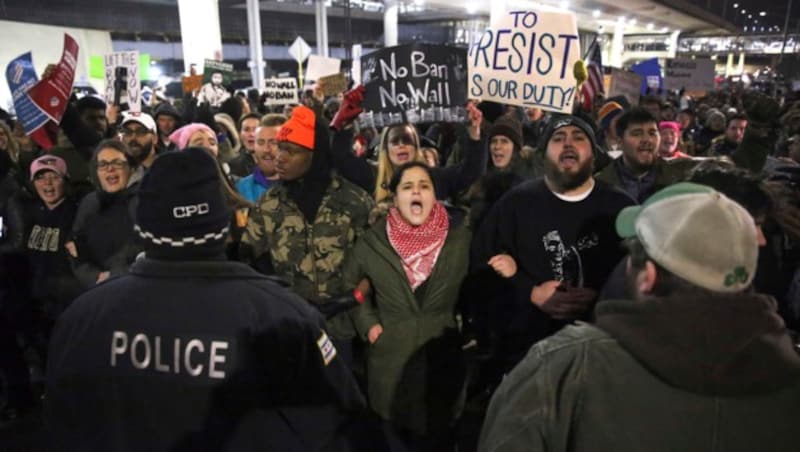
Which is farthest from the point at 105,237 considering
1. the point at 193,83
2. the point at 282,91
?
the point at 193,83

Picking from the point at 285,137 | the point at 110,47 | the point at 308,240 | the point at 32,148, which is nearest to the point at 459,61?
the point at 285,137

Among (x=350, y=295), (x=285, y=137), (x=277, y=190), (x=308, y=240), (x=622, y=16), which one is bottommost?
(x=350, y=295)

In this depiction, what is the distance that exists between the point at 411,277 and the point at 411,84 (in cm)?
182

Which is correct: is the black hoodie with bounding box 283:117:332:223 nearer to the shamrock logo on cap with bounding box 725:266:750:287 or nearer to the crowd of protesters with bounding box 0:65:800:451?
the crowd of protesters with bounding box 0:65:800:451

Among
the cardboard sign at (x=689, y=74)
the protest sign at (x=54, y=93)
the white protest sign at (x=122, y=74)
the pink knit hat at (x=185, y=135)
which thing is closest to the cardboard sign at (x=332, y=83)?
the white protest sign at (x=122, y=74)

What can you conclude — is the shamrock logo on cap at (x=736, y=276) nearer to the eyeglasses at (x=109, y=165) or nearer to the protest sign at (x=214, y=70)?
the eyeglasses at (x=109, y=165)

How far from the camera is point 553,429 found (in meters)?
1.34

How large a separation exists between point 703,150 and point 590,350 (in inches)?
334

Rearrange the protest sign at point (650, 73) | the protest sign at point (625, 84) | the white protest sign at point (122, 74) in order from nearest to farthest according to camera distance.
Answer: the white protest sign at point (122, 74) → the protest sign at point (625, 84) → the protest sign at point (650, 73)

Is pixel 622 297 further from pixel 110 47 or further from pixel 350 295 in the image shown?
pixel 110 47

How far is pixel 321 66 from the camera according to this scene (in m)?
9.81

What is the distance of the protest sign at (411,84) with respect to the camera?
443 centimetres

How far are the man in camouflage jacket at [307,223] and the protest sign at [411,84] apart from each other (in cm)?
95

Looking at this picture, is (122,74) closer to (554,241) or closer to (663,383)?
(554,241)
